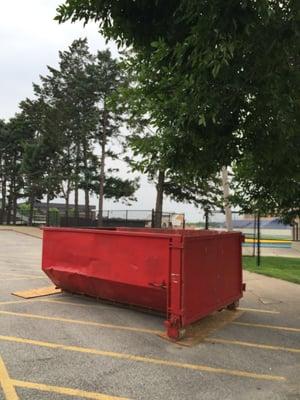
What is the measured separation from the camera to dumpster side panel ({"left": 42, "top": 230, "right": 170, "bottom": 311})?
23.0 ft

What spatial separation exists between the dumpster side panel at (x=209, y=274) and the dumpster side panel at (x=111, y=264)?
36 cm

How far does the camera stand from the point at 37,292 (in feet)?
31.2

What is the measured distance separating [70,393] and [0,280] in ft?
23.2

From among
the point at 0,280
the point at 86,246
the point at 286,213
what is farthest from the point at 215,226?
the point at 86,246

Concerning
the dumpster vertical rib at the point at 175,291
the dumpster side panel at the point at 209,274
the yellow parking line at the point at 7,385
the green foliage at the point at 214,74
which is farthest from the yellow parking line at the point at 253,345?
the yellow parking line at the point at 7,385

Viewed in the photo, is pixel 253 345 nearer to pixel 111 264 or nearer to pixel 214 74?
pixel 111 264

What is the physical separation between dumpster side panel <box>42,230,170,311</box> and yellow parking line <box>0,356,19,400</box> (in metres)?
2.57

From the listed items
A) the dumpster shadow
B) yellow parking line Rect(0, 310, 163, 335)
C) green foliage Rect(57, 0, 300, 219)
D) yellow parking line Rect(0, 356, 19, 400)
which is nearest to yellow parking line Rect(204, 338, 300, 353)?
the dumpster shadow

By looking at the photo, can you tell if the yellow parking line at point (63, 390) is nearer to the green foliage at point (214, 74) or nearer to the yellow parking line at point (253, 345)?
the yellow parking line at point (253, 345)

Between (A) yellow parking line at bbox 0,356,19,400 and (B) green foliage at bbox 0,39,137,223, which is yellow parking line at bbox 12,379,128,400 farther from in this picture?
(B) green foliage at bbox 0,39,137,223

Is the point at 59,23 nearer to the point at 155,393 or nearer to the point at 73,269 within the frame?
the point at 155,393

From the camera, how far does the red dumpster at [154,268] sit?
6566 mm

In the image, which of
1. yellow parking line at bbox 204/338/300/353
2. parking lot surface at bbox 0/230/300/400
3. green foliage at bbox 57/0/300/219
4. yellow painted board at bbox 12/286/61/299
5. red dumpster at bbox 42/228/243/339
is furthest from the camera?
yellow painted board at bbox 12/286/61/299

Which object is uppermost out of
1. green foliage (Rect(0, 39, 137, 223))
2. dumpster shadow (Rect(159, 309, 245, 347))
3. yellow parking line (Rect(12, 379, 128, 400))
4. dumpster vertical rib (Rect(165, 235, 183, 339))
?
green foliage (Rect(0, 39, 137, 223))
